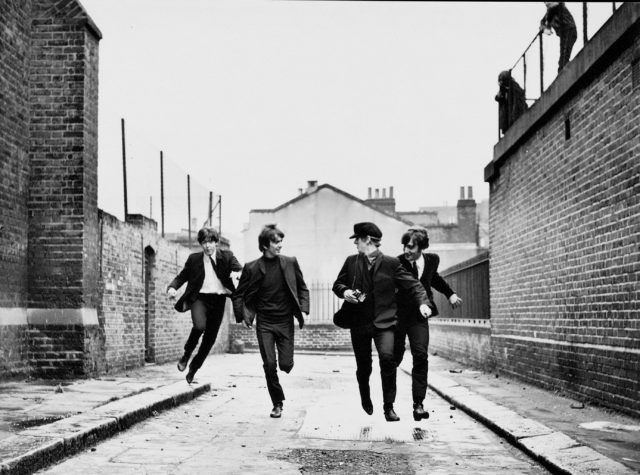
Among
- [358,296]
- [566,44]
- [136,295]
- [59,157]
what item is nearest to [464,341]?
[136,295]

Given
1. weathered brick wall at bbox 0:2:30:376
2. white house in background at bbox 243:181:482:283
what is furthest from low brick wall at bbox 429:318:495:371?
white house in background at bbox 243:181:482:283

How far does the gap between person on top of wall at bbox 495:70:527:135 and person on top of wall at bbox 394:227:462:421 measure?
5.42m

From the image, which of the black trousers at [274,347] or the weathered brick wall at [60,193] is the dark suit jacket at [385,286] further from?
the weathered brick wall at [60,193]

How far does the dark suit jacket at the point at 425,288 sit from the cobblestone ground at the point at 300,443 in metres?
1.00

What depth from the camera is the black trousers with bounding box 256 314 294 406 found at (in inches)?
315

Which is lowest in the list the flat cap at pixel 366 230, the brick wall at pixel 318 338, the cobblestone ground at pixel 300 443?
the brick wall at pixel 318 338

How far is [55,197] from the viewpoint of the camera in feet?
36.1

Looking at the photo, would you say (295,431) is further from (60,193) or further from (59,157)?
(59,157)

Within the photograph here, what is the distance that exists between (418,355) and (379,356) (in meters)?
0.55

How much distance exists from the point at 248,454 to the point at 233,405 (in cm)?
327

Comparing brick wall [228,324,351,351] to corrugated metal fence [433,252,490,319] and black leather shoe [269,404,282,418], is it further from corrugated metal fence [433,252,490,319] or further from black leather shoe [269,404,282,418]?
black leather shoe [269,404,282,418]

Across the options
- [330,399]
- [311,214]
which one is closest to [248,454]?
[330,399]

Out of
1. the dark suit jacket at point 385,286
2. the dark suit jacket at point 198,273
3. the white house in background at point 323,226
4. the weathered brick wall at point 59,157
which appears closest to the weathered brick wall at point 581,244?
the dark suit jacket at point 385,286

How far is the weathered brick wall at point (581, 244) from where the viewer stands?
25.6 feet
